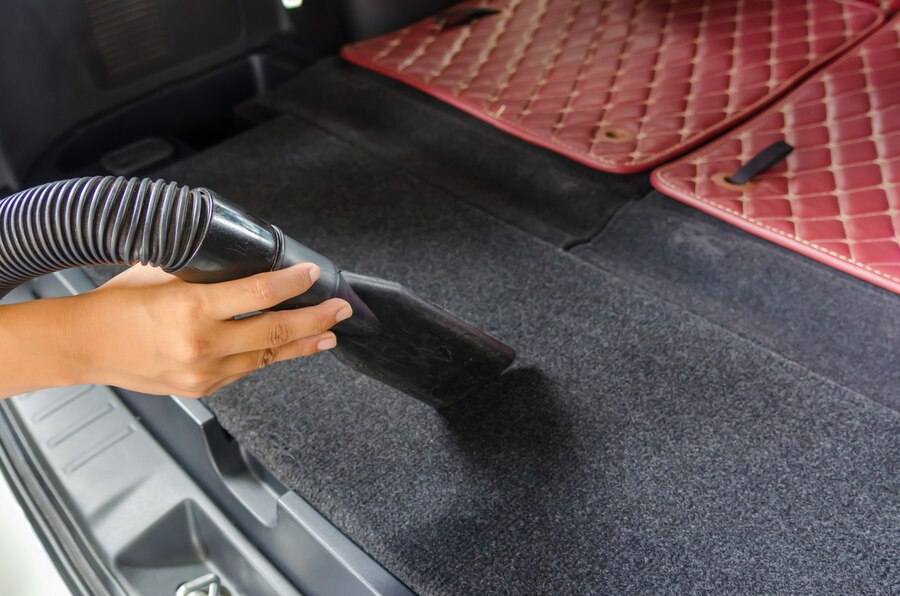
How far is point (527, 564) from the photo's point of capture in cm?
76

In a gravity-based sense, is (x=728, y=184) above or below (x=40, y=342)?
below

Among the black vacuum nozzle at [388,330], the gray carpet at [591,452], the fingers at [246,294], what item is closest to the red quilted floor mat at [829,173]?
the gray carpet at [591,452]

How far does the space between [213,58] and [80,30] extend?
28 centimetres

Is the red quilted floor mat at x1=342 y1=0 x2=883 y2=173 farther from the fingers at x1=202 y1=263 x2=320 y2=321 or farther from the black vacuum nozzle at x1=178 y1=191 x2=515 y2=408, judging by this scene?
the fingers at x1=202 y1=263 x2=320 y2=321

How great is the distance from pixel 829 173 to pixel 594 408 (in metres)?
0.61

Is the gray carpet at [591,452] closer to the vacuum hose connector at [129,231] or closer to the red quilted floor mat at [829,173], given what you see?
the red quilted floor mat at [829,173]

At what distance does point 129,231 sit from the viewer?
1.96 ft

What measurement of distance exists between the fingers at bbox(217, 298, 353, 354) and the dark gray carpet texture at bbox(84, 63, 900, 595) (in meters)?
0.23

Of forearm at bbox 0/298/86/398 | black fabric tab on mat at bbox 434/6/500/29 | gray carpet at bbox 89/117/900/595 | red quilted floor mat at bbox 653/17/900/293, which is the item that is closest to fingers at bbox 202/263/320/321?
forearm at bbox 0/298/86/398

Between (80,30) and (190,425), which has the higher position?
(80,30)

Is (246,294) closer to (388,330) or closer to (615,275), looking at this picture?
(388,330)

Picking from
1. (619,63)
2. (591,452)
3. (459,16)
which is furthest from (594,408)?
(459,16)

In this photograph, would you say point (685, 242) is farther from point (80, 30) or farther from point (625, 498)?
point (80, 30)

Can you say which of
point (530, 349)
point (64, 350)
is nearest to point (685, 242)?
point (530, 349)
